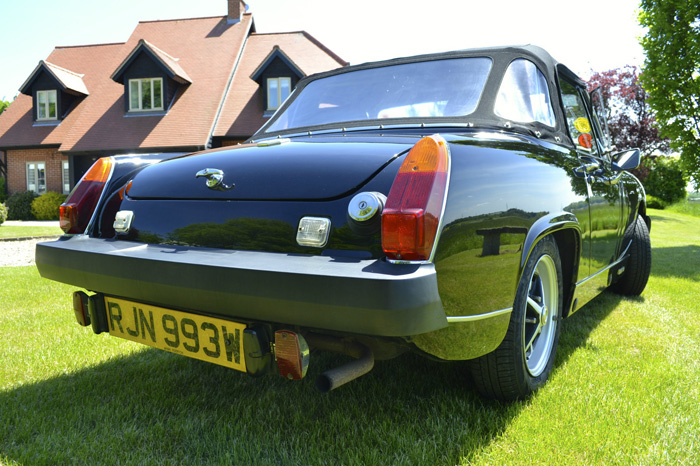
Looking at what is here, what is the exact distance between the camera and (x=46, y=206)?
64.8 feet

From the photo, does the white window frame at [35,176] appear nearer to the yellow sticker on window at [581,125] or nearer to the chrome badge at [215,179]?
the chrome badge at [215,179]

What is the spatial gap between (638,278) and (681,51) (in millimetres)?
7867

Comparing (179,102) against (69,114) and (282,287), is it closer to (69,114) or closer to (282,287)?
(69,114)

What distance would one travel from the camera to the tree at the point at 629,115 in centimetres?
2536

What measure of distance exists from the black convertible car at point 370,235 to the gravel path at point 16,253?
21.2ft

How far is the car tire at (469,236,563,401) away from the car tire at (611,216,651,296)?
199 centimetres

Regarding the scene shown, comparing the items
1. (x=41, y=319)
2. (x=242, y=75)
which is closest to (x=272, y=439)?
(x=41, y=319)

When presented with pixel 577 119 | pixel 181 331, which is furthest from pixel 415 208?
pixel 577 119

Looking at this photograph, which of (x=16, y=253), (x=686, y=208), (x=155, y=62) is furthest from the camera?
(x=686, y=208)

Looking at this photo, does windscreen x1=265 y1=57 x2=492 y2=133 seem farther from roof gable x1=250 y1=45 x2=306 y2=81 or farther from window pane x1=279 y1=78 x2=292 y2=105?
window pane x1=279 y1=78 x2=292 y2=105

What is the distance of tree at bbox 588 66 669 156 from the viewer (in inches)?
998

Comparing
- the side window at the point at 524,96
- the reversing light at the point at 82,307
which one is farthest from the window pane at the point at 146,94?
the side window at the point at 524,96

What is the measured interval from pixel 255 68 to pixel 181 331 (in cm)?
2059

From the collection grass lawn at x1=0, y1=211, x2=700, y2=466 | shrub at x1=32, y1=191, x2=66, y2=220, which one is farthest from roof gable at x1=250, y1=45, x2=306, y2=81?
grass lawn at x1=0, y1=211, x2=700, y2=466
